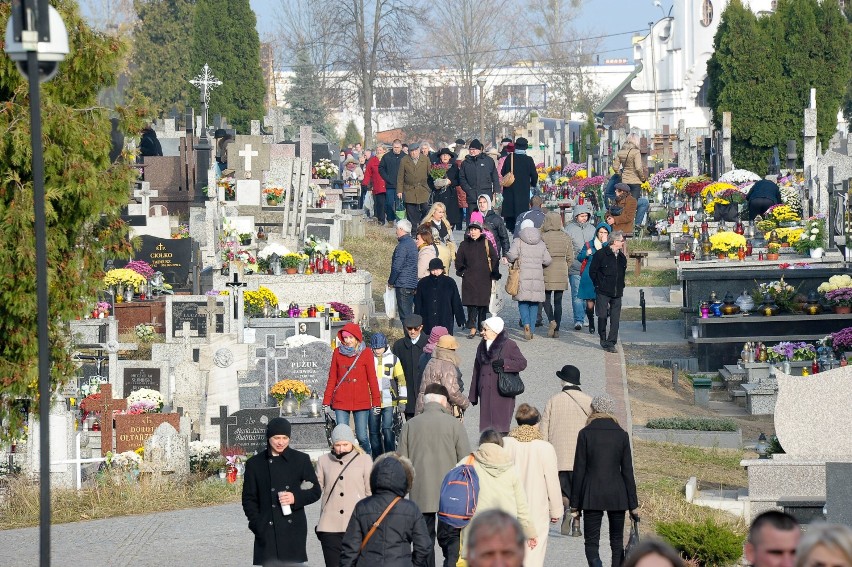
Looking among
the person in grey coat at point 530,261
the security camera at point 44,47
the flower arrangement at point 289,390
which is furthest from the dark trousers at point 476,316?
the security camera at point 44,47

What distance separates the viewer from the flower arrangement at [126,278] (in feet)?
67.8

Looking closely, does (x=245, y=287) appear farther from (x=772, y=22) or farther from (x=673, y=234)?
(x=772, y=22)

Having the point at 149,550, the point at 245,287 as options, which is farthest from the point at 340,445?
the point at 245,287

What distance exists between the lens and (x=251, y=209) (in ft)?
90.8

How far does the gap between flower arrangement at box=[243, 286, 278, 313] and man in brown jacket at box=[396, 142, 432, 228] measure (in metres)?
7.51

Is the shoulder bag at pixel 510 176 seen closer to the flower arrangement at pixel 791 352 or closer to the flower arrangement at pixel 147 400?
the flower arrangement at pixel 791 352

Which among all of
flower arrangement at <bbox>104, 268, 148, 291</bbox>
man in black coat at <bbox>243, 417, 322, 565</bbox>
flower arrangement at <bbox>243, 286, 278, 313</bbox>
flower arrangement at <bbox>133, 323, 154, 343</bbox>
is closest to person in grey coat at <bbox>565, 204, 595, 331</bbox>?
flower arrangement at <bbox>243, 286, 278, 313</bbox>

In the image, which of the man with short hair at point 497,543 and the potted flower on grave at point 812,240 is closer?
the man with short hair at point 497,543

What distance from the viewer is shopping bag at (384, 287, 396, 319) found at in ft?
67.1

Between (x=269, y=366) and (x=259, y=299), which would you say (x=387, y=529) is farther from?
(x=259, y=299)

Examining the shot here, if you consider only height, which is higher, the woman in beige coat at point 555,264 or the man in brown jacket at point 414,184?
the man in brown jacket at point 414,184

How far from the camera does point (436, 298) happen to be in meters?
17.4

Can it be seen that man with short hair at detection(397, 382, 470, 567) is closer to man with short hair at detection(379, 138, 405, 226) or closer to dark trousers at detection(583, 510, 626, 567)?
dark trousers at detection(583, 510, 626, 567)

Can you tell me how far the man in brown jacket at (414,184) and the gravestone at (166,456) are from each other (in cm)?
1328
